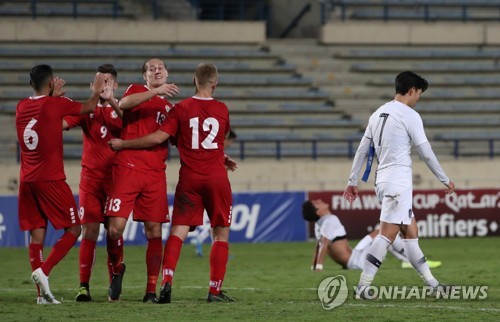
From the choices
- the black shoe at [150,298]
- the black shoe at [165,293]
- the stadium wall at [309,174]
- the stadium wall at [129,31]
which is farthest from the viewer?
the stadium wall at [129,31]

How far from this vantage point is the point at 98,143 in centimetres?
1125

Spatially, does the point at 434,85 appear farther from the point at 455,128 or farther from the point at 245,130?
the point at 245,130

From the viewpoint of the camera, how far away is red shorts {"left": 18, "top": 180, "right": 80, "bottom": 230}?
10.7 meters

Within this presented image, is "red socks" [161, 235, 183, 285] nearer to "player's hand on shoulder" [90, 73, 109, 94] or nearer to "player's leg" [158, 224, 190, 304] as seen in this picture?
"player's leg" [158, 224, 190, 304]

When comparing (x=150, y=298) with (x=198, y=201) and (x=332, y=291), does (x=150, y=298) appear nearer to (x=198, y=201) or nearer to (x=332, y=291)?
(x=198, y=201)

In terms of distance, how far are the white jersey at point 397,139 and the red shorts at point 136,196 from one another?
6.74 ft

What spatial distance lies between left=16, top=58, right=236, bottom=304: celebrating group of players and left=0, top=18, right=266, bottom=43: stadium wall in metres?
18.5

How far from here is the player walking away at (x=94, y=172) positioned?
11109mm

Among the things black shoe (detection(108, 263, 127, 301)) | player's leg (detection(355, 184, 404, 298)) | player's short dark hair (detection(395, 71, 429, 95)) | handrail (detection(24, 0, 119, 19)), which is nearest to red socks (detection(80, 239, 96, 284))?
black shoe (detection(108, 263, 127, 301))

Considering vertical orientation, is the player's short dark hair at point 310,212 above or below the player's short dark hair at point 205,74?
below

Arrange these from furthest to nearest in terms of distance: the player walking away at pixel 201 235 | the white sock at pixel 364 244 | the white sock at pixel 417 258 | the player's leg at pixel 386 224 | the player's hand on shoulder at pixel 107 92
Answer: the player walking away at pixel 201 235, the white sock at pixel 364 244, the white sock at pixel 417 258, the player's hand on shoulder at pixel 107 92, the player's leg at pixel 386 224

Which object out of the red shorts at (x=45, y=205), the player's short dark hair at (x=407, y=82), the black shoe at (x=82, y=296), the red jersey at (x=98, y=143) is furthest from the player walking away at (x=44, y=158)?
the player's short dark hair at (x=407, y=82)

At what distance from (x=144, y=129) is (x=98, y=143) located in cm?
73

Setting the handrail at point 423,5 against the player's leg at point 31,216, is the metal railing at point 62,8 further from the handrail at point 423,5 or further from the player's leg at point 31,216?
the player's leg at point 31,216
